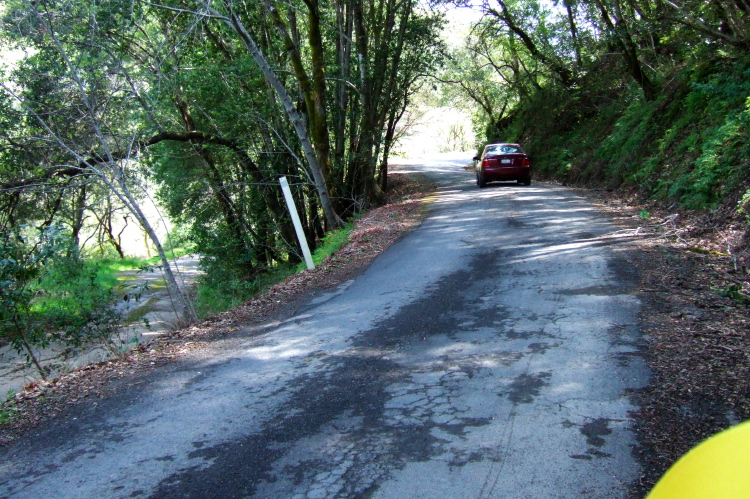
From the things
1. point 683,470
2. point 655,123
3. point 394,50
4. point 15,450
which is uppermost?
point 394,50

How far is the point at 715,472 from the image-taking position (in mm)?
1864

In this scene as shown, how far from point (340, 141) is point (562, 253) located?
10512 mm

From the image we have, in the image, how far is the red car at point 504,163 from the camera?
21.1 metres

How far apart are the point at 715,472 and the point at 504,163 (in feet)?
65.3

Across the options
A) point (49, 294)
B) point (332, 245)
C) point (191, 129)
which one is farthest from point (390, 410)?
point (191, 129)

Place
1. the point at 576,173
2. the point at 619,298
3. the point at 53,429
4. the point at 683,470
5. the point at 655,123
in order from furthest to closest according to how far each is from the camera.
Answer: the point at 576,173, the point at 655,123, the point at 619,298, the point at 53,429, the point at 683,470

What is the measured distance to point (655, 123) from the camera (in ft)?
57.9

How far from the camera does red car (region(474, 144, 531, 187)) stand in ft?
69.2

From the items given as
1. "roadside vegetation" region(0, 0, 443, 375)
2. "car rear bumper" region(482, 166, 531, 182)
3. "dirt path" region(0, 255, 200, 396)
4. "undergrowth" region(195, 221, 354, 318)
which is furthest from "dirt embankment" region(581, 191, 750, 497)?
"car rear bumper" region(482, 166, 531, 182)

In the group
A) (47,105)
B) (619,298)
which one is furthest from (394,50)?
(619,298)

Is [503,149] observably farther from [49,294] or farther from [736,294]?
[736,294]

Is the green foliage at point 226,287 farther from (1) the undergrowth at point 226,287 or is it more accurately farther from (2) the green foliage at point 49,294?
(2) the green foliage at point 49,294

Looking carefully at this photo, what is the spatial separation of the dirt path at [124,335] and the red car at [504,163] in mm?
10998

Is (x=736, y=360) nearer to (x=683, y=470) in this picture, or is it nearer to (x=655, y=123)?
(x=683, y=470)
